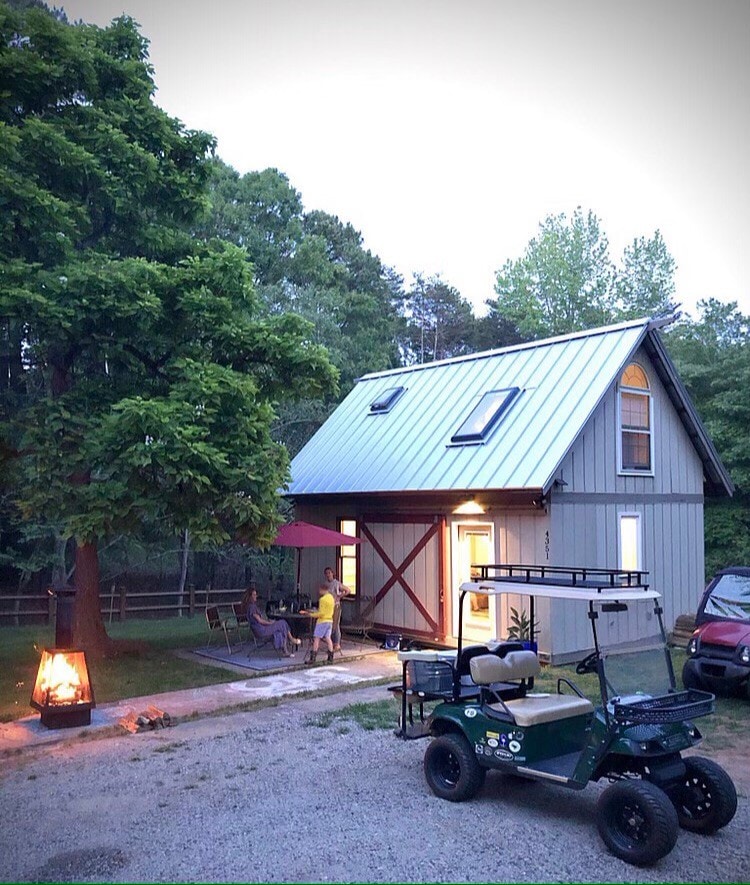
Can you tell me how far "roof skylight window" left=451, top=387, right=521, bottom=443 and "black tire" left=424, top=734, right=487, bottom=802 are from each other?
8.32 meters

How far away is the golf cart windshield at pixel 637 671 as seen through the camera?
6.19 m

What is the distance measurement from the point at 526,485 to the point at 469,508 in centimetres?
182

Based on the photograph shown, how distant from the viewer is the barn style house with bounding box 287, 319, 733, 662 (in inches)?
535

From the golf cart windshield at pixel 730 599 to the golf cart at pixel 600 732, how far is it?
536 centimetres

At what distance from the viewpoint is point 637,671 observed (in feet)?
20.6

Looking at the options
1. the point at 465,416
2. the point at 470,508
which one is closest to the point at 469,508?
the point at 470,508

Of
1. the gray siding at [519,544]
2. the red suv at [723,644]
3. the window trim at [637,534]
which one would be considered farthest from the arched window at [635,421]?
the red suv at [723,644]

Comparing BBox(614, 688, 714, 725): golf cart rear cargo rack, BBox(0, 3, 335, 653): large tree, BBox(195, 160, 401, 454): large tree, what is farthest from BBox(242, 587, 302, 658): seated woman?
BBox(195, 160, 401, 454): large tree

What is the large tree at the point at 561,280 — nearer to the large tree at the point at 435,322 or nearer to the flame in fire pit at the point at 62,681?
the large tree at the point at 435,322

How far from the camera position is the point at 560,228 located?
4203 cm

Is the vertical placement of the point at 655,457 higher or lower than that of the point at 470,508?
higher

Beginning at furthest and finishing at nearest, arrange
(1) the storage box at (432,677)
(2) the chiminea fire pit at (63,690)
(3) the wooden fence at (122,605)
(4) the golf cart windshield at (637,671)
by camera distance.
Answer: (3) the wooden fence at (122,605) < (2) the chiminea fire pit at (63,690) < (1) the storage box at (432,677) < (4) the golf cart windshield at (637,671)

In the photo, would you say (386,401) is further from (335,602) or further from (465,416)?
(335,602)

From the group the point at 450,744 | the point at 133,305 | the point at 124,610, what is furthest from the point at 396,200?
the point at 450,744
